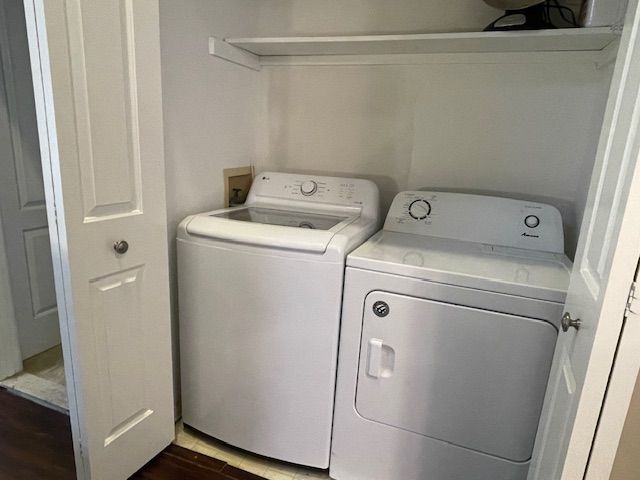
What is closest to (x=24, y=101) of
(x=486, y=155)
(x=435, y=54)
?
(x=435, y=54)

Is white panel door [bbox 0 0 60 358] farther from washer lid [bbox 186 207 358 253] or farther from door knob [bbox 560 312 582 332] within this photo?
door knob [bbox 560 312 582 332]

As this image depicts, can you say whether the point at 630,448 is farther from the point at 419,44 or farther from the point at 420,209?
the point at 419,44

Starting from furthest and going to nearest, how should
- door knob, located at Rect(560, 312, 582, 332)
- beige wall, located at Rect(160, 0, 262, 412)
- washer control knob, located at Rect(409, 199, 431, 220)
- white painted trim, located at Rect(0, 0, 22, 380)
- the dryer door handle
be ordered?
white painted trim, located at Rect(0, 0, 22, 380) < washer control knob, located at Rect(409, 199, 431, 220) < beige wall, located at Rect(160, 0, 262, 412) < the dryer door handle < door knob, located at Rect(560, 312, 582, 332)

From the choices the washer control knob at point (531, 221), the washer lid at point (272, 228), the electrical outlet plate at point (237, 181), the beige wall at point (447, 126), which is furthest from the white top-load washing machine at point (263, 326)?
the washer control knob at point (531, 221)

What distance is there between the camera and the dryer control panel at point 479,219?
160 centimetres

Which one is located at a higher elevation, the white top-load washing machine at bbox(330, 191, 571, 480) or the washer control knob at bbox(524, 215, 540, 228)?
the washer control knob at bbox(524, 215, 540, 228)

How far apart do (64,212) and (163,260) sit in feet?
1.38

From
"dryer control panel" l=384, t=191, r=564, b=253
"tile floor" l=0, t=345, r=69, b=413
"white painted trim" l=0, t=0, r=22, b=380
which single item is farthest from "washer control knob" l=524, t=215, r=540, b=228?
"white painted trim" l=0, t=0, r=22, b=380

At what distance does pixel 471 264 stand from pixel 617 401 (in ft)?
2.25

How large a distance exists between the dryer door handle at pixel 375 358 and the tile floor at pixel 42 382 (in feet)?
4.95

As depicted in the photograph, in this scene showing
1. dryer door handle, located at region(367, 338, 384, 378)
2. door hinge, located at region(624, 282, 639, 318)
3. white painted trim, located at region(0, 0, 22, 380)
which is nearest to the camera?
door hinge, located at region(624, 282, 639, 318)

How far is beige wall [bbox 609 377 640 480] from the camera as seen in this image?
0.74 meters

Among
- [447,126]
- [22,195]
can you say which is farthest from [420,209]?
[22,195]

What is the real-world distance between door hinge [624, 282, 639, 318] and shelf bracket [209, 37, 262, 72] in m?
1.69
